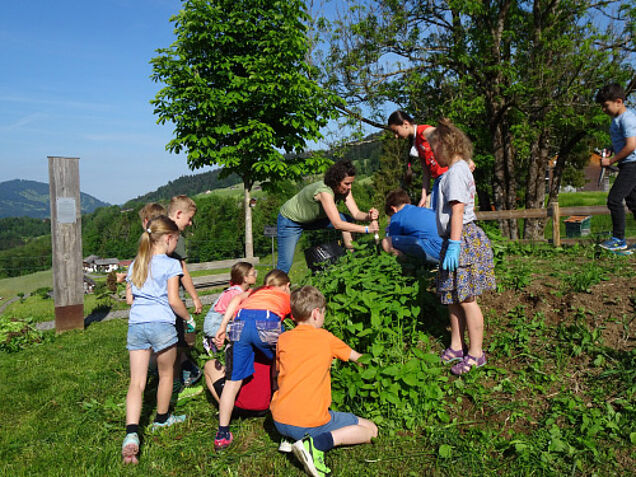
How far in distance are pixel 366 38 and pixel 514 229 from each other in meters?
7.81

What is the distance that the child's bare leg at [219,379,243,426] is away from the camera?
299 cm

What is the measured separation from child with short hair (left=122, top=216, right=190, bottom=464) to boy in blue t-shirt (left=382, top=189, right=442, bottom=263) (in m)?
2.30

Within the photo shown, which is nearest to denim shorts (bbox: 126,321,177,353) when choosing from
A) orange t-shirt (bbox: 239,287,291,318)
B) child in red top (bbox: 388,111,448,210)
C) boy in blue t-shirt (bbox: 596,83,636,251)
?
orange t-shirt (bbox: 239,287,291,318)

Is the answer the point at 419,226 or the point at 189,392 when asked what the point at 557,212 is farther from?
the point at 189,392

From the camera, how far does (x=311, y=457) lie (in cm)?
251

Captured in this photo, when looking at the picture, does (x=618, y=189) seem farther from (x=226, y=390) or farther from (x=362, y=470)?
(x=226, y=390)

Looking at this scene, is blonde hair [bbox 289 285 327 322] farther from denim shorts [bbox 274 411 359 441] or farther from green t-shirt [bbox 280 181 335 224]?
green t-shirt [bbox 280 181 335 224]

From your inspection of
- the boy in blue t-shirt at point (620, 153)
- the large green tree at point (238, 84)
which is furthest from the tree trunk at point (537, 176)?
the boy in blue t-shirt at point (620, 153)

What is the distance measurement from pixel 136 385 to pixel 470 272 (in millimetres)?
2592

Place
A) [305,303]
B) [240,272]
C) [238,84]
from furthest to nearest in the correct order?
1. [238,84]
2. [240,272]
3. [305,303]

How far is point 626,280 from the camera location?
3975 mm

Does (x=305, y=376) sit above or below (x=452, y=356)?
above

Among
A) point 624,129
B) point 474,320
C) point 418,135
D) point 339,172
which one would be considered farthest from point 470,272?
point 624,129

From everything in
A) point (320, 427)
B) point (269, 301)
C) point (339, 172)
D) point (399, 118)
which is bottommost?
point (320, 427)
